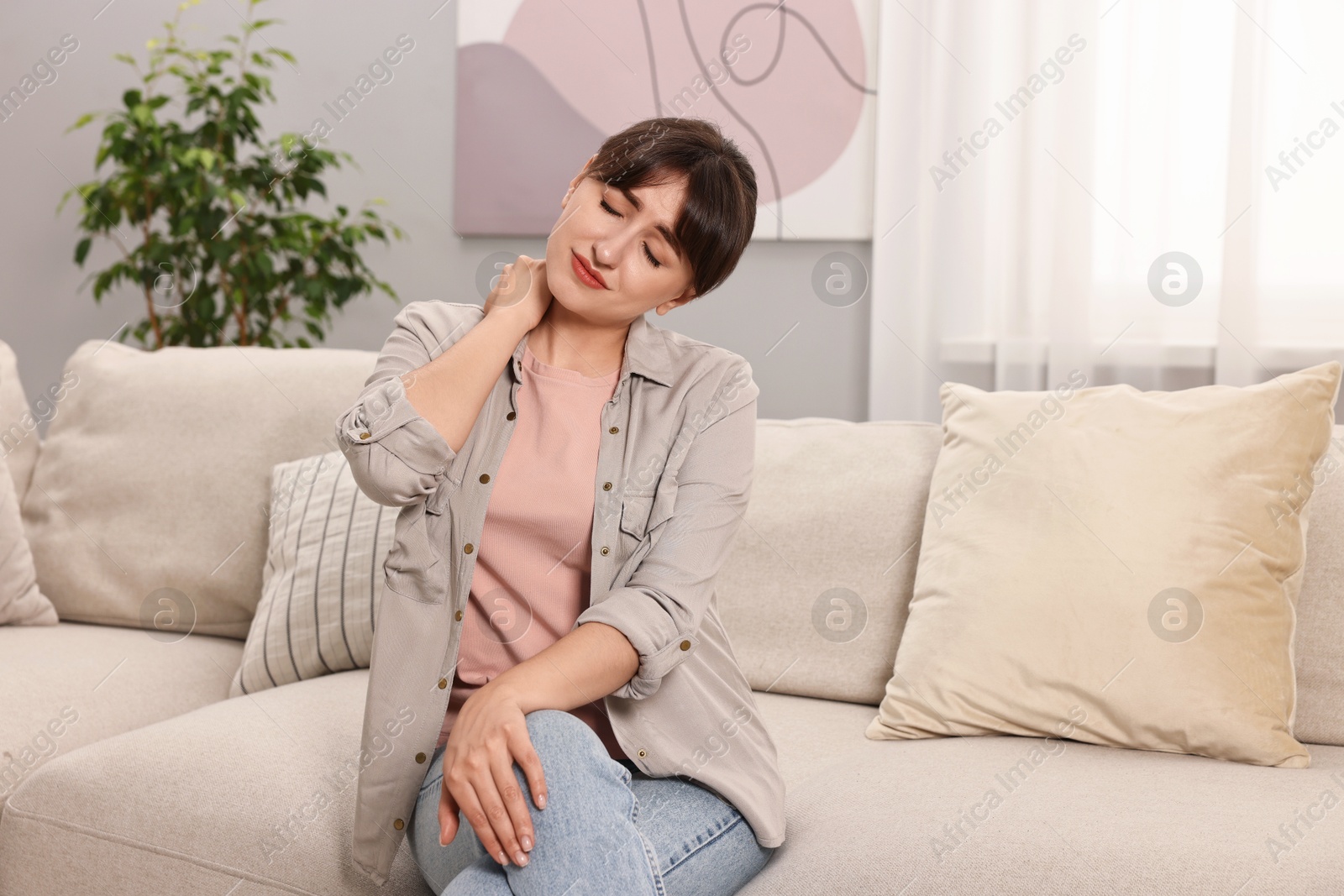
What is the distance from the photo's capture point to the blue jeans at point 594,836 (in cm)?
89

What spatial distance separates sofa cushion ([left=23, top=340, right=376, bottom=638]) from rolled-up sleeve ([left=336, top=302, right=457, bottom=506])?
3.00 ft

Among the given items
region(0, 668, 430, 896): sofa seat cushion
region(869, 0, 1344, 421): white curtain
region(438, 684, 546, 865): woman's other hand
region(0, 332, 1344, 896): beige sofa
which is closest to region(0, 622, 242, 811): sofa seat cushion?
region(0, 332, 1344, 896): beige sofa

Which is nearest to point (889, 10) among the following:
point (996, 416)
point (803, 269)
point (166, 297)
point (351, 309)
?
point (803, 269)

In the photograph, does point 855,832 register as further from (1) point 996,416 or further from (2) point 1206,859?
(1) point 996,416

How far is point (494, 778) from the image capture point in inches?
36.2

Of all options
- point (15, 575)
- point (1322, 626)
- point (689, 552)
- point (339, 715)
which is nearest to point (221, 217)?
point (15, 575)

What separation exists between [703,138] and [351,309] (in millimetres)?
1992

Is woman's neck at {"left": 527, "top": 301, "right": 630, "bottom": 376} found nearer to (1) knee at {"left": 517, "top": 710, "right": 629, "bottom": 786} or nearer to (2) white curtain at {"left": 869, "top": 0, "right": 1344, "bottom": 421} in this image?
(1) knee at {"left": 517, "top": 710, "right": 629, "bottom": 786}

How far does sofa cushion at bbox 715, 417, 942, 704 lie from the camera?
159 cm

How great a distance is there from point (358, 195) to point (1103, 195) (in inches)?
72.9

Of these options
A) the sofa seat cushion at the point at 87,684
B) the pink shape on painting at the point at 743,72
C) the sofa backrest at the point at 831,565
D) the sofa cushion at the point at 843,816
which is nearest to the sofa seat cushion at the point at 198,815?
the sofa cushion at the point at 843,816

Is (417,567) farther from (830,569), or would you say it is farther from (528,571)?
(830,569)

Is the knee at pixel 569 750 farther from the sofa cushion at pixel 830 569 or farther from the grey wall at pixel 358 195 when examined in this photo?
the grey wall at pixel 358 195

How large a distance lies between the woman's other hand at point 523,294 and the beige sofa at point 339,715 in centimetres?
58
